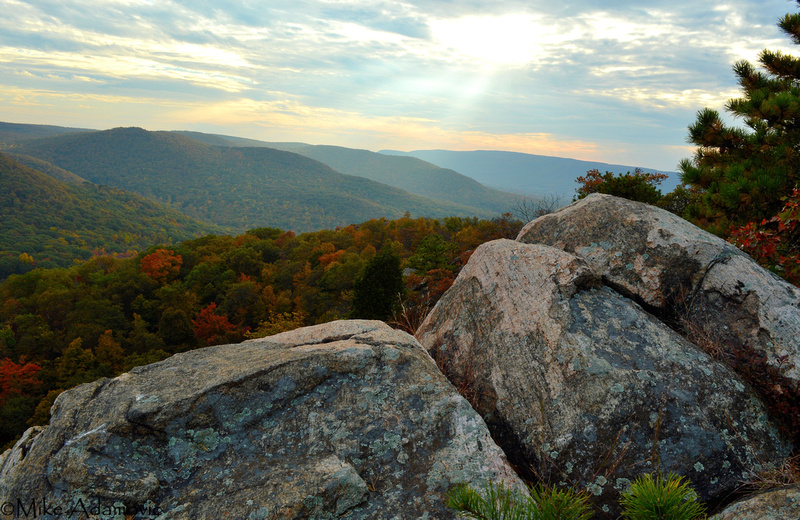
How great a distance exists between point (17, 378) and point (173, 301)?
15.8 m

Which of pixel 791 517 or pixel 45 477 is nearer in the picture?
pixel 791 517

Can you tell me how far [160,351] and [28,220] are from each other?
611ft

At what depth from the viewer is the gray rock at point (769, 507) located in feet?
9.36

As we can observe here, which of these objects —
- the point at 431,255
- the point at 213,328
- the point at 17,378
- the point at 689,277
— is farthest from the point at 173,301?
the point at 689,277

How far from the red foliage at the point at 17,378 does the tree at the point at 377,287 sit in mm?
36218

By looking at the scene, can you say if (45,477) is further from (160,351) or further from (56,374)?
(56,374)

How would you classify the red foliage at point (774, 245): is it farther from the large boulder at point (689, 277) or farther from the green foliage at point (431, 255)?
the green foliage at point (431, 255)

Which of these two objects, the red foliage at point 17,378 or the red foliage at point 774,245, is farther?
the red foliage at point 17,378

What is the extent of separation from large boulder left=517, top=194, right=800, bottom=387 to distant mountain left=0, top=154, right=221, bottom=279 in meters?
147

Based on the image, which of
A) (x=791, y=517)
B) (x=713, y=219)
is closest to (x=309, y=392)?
(x=791, y=517)

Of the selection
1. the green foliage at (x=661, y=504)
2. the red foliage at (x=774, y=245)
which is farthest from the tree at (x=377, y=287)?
the green foliage at (x=661, y=504)

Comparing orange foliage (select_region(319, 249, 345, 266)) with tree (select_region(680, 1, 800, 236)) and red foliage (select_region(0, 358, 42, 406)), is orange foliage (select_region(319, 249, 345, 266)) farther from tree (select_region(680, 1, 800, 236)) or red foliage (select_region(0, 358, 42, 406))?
tree (select_region(680, 1, 800, 236))

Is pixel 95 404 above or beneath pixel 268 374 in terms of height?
beneath

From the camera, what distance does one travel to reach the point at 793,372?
168 inches
